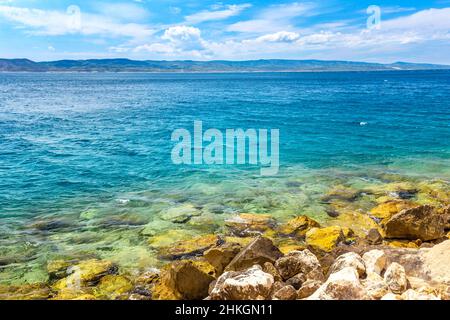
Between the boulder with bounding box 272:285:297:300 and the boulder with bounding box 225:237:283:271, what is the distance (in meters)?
2.94

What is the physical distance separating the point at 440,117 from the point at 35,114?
6146 centimetres

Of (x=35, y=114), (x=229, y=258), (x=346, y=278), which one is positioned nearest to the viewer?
(x=346, y=278)

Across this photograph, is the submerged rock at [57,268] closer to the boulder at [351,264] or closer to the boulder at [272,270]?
the boulder at [272,270]

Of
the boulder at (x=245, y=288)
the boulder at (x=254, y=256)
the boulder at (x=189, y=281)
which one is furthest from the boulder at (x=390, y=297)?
the boulder at (x=189, y=281)

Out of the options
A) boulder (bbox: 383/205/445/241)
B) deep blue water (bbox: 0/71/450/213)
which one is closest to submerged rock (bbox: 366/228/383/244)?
boulder (bbox: 383/205/445/241)

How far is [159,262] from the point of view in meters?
15.3

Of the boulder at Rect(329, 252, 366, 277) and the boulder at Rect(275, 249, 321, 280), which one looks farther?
the boulder at Rect(275, 249, 321, 280)

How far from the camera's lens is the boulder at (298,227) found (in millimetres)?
17448

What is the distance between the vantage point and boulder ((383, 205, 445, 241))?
1553 centimetres

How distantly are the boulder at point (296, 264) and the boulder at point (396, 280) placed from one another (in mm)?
2408

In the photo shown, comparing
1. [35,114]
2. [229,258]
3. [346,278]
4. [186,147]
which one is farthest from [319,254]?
[35,114]

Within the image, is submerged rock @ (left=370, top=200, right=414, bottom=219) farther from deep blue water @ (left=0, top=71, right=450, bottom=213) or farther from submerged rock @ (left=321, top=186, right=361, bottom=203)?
deep blue water @ (left=0, top=71, right=450, bottom=213)

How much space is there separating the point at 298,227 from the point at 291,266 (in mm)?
6021

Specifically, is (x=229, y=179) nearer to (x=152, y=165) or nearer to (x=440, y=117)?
(x=152, y=165)
